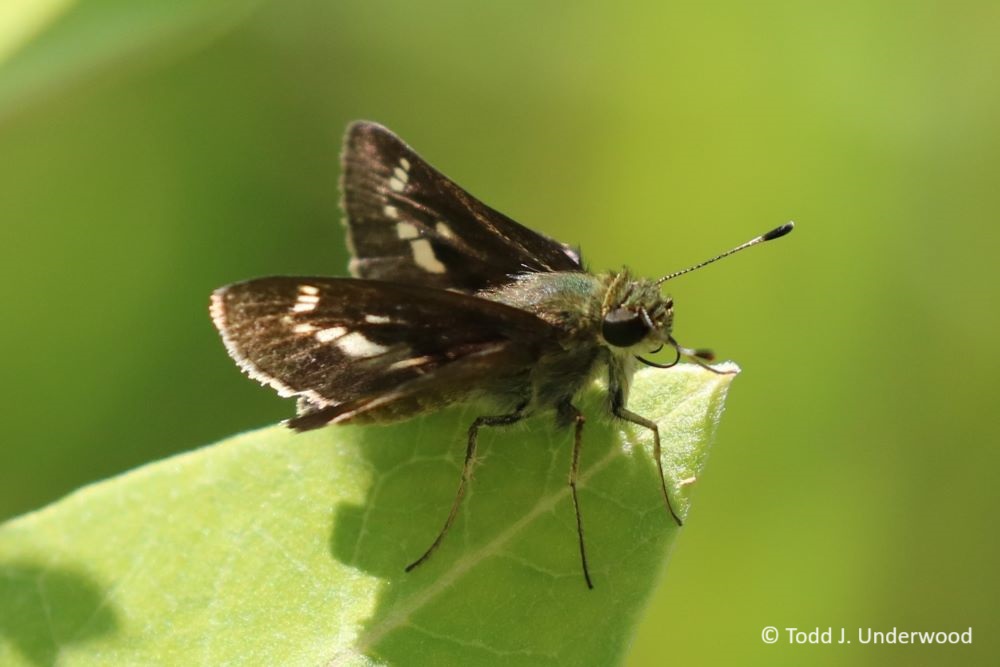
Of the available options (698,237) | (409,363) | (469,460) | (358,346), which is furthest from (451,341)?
(698,237)

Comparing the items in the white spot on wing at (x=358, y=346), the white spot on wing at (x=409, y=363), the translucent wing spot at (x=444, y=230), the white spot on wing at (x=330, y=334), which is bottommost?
the white spot on wing at (x=409, y=363)

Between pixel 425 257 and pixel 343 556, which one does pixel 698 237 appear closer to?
pixel 425 257

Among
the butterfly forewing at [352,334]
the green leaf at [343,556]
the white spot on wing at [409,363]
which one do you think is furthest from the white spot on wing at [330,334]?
the green leaf at [343,556]

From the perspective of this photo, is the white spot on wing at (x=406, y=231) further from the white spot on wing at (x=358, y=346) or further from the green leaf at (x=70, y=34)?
the green leaf at (x=70, y=34)

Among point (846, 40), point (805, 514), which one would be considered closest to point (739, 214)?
point (846, 40)

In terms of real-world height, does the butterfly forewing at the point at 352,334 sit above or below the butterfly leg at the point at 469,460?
above

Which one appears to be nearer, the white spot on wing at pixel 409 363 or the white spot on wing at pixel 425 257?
the white spot on wing at pixel 409 363
